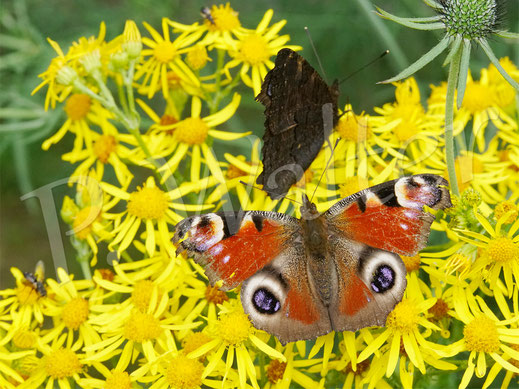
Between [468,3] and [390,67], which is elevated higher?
[468,3]

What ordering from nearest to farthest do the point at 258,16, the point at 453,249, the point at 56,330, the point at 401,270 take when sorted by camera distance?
the point at 401,270, the point at 453,249, the point at 56,330, the point at 258,16

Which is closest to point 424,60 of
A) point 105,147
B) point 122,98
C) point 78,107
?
point 122,98

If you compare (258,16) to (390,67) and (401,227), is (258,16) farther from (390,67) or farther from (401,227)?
(401,227)

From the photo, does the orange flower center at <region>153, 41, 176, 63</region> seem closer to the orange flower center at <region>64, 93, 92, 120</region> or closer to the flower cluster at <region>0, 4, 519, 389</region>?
the flower cluster at <region>0, 4, 519, 389</region>

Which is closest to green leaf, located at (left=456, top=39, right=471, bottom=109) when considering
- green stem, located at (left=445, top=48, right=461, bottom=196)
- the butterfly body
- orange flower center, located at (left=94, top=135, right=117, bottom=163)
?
green stem, located at (left=445, top=48, right=461, bottom=196)

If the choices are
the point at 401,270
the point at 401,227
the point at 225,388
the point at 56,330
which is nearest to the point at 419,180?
the point at 401,227

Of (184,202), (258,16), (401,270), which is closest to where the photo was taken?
(401,270)
